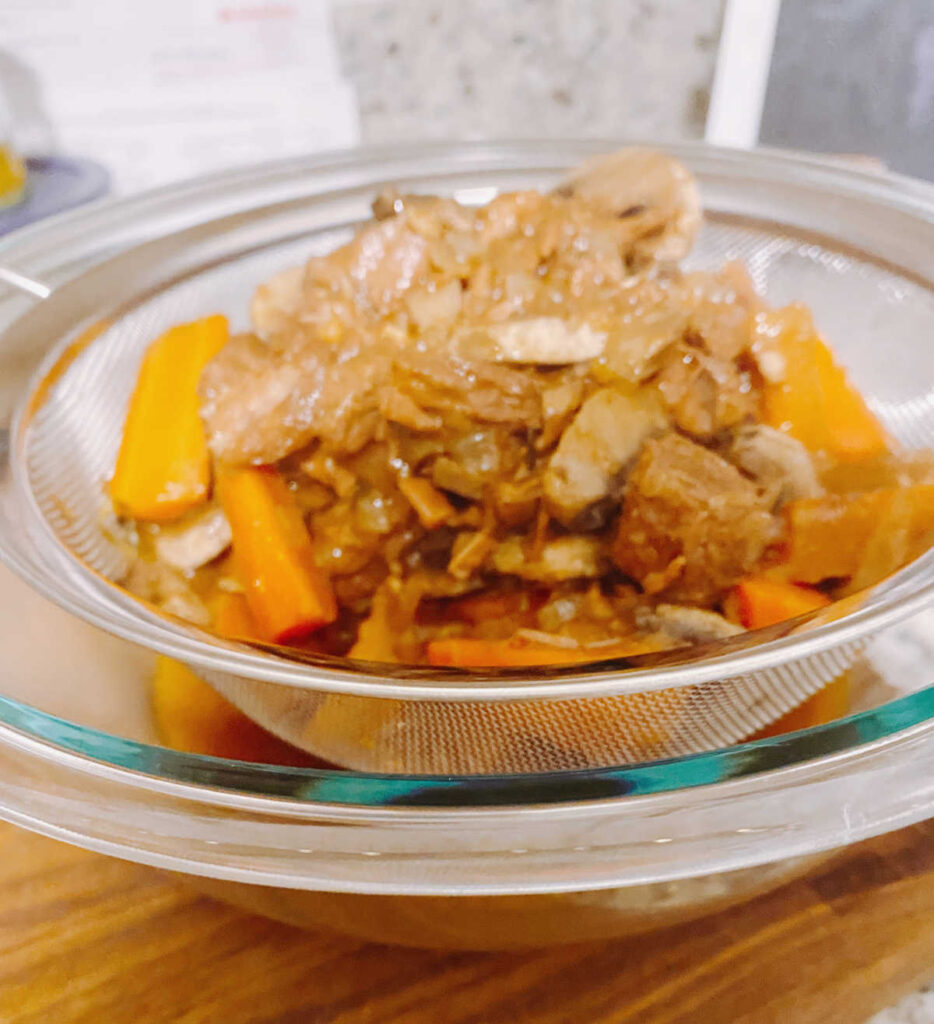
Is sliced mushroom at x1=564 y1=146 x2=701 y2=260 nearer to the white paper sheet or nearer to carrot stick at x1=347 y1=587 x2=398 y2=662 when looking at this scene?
carrot stick at x1=347 y1=587 x2=398 y2=662

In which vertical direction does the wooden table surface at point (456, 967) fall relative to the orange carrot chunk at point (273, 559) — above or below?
below

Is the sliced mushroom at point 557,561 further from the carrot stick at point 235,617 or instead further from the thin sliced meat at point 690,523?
the carrot stick at point 235,617

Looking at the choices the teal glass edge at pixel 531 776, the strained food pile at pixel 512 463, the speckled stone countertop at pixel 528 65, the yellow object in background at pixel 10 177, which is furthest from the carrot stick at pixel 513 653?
the yellow object in background at pixel 10 177

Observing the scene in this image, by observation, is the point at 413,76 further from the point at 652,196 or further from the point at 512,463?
the point at 512,463

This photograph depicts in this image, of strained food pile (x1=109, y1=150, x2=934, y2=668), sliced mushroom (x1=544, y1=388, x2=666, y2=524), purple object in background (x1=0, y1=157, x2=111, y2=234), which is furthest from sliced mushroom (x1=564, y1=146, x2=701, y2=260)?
purple object in background (x1=0, y1=157, x2=111, y2=234)

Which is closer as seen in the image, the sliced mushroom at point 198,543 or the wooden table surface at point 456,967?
the wooden table surface at point 456,967
